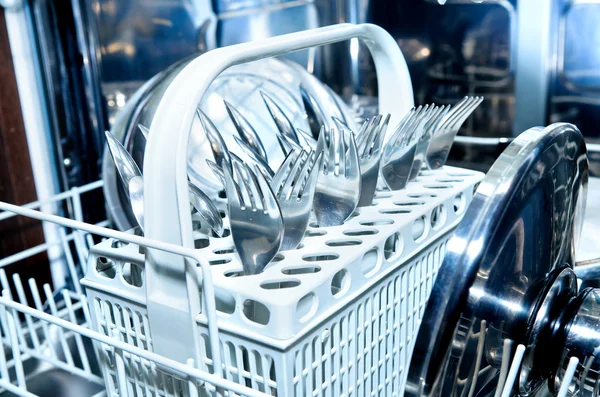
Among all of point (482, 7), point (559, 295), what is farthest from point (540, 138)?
point (482, 7)

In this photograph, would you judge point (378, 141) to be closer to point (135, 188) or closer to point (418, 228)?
point (418, 228)

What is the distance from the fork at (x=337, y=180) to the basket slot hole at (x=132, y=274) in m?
0.15

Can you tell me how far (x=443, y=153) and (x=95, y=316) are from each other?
0.38m

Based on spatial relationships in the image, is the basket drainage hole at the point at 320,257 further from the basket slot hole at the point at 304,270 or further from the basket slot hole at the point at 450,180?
the basket slot hole at the point at 450,180

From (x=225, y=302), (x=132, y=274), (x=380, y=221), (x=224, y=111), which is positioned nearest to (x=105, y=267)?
(x=132, y=274)

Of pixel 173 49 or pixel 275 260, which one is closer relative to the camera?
pixel 275 260

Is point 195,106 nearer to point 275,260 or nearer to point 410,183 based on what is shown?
point 275,260

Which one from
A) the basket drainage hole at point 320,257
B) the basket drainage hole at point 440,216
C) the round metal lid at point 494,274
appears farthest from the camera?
the basket drainage hole at point 440,216

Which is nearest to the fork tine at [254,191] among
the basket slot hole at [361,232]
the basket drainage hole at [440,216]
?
the basket slot hole at [361,232]

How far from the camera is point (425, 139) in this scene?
61 cm

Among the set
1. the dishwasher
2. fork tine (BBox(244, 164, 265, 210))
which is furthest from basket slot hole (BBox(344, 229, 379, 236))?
fork tine (BBox(244, 164, 265, 210))

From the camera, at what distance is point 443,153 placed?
2.18 ft

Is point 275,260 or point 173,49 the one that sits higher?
point 173,49

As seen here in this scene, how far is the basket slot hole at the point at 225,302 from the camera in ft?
1.39
